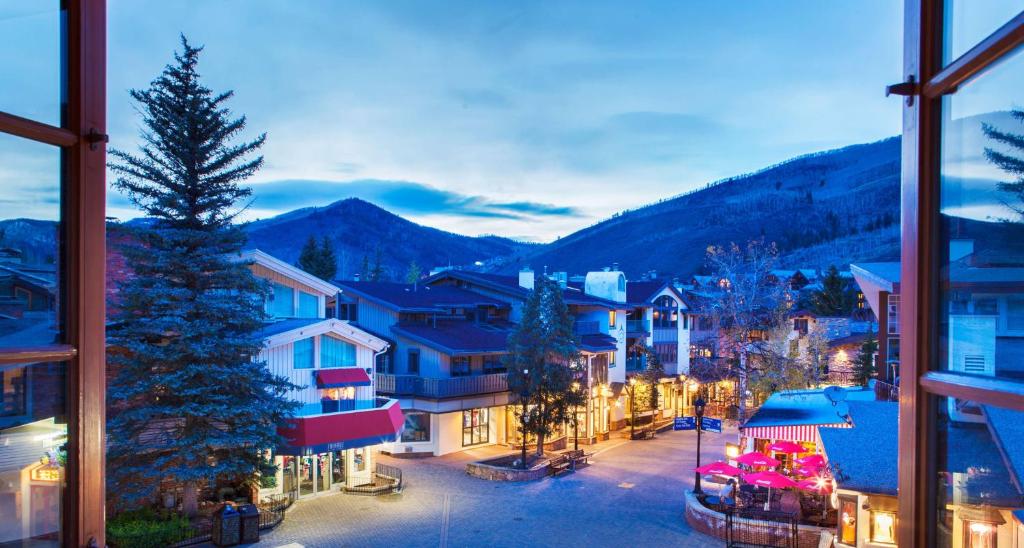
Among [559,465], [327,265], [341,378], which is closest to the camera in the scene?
[341,378]

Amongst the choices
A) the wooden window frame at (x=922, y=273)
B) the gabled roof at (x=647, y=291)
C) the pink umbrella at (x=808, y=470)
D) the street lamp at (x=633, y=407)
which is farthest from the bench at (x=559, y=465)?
the wooden window frame at (x=922, y=273)

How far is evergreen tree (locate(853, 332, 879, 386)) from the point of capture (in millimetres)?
36094

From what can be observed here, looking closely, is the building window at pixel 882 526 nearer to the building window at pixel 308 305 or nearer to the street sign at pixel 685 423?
the street sign at pixel 685 423

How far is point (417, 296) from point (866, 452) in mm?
22243

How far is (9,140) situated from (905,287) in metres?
2.43

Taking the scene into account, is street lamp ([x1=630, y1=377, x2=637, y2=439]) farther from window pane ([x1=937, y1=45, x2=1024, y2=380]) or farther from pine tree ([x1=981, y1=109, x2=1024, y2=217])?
pine tree ([x1=981, y1=109, x2=1024, y2=217])

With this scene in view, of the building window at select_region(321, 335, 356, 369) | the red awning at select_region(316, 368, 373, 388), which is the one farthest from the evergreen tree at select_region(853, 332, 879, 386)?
the building window at select_region(321, 335, 356, 369)

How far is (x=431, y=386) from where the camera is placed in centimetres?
2759

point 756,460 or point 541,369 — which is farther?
point 541,369

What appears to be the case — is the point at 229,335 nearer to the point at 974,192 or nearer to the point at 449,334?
the point at 449,334

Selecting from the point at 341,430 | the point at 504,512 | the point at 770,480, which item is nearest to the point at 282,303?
the point at 341,430

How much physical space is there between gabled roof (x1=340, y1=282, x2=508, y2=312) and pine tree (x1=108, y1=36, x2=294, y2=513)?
12444mm

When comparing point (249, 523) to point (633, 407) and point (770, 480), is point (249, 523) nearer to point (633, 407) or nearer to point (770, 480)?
point (770, 480)

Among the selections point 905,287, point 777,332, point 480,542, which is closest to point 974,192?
point 905,287
